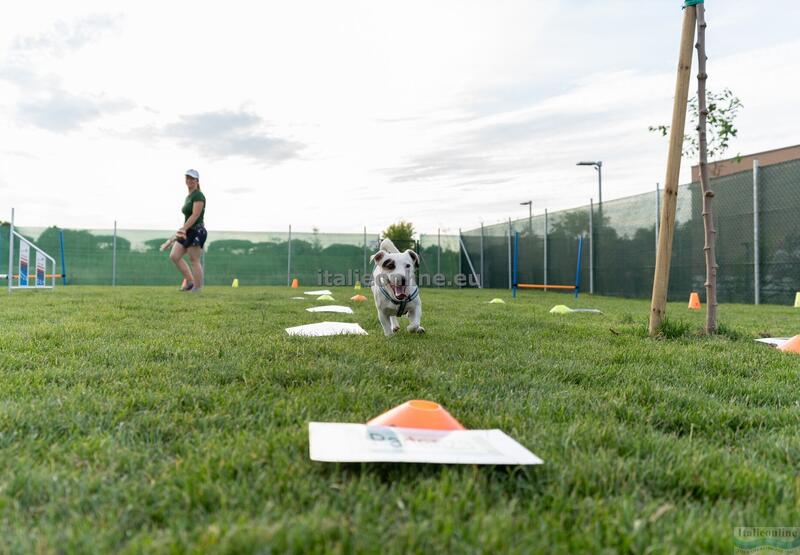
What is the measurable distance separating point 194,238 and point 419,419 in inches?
311

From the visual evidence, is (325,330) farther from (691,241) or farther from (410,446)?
(691,241)

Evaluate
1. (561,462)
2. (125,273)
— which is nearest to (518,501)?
(561,462)

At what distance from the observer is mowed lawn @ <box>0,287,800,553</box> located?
1.01 meters

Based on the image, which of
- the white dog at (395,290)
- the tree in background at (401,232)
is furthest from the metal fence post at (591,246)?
the white dog at (395,290)

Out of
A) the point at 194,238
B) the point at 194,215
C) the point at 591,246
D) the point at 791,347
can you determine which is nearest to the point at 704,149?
the point at 791,347

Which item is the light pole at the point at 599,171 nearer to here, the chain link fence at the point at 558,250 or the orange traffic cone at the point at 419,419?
the chain link fence at the point at 558,250

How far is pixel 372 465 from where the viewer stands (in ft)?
4.39

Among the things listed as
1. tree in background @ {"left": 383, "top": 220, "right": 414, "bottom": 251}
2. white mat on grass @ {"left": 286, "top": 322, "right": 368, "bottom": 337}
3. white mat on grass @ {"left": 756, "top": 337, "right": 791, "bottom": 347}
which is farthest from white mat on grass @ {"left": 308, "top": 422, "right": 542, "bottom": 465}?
tree in background @ {"left": 383, "top": 220, "right": 414, "bottom": 251}

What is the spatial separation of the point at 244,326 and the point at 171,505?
3.37m

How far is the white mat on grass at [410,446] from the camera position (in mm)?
1315

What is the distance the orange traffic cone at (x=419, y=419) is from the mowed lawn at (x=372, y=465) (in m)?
0.22

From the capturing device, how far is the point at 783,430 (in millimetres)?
1821

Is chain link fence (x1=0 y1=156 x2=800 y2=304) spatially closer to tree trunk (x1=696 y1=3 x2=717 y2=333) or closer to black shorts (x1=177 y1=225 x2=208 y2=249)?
tree trunk (x1=696 y1=3 x2=717 y2=333)

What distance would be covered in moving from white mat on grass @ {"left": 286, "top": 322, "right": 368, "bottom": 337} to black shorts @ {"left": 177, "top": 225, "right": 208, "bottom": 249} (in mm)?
5002
